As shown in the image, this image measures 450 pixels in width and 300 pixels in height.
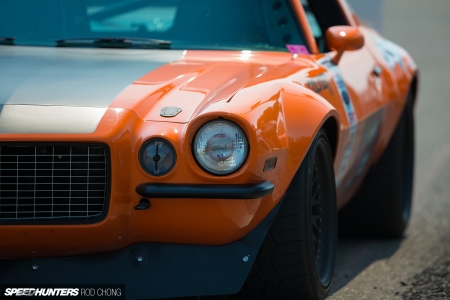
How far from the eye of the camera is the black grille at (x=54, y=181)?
10.3ft

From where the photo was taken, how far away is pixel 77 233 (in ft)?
10.4

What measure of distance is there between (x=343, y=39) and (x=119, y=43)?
3.45 feet

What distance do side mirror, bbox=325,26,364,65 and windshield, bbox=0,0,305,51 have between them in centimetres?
16

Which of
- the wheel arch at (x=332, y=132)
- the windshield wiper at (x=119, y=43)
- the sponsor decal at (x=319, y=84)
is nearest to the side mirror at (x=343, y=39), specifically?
the sponsor decal at (x=319, y=84)

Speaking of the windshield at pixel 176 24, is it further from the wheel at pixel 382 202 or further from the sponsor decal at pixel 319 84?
the wheel at pixel 382 202

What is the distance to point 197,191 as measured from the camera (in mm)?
3062

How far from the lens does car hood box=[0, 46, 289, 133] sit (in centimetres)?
321

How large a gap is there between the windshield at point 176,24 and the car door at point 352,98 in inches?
11.1

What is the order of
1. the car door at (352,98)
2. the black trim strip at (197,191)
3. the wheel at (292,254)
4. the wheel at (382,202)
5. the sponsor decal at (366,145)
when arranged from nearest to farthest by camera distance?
the black trim strip at (197,191)
the wheel at (292,254)
the car door at (352,98)
the sponsor decal at (366,145)
the wheel at (382,202)

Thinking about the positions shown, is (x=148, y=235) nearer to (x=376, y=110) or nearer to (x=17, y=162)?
(x=17, y=162)

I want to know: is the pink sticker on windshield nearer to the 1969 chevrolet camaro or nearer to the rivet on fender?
the 1969 chevrolet camaro

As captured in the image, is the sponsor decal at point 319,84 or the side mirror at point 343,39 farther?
the side mirror at point 343,39

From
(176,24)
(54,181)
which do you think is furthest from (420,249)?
(54,181)

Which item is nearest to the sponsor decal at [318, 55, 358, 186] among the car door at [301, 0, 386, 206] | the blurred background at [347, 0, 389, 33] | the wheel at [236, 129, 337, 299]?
the car door at [301, 0, 386, 206]
